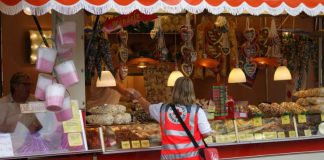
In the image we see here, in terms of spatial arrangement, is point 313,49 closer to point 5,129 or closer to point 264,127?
point 264,127

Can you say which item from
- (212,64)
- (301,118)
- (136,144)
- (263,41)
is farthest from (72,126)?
(263,41)

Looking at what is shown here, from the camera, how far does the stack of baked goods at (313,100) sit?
24.3 ft

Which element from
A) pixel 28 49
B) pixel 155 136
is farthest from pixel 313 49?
pixel 28 49

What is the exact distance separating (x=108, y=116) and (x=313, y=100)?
3.05 meters

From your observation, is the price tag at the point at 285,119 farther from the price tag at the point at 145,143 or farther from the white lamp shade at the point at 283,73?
the price tag at the point at 145,143

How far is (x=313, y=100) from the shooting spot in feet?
24.6

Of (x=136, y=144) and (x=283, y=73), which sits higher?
(x=283, y=73)

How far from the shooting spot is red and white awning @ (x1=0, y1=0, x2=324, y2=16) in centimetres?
501

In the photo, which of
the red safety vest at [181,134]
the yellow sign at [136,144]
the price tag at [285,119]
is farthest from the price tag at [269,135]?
the red safety vest at [181,134]

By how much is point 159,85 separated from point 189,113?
605 cm

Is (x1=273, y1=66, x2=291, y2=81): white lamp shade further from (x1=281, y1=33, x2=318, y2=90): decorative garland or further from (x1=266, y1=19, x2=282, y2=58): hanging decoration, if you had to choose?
(x1=281, y1=33, x2=318, y2=90): decorative garland

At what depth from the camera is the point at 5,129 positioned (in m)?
6.06

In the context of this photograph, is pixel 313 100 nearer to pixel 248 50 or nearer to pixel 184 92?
pixel 248 50

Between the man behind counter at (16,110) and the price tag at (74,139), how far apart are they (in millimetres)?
373
